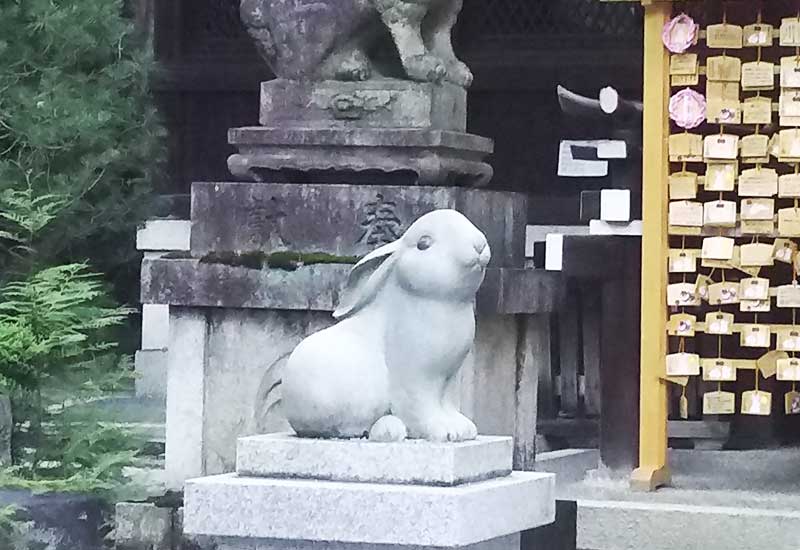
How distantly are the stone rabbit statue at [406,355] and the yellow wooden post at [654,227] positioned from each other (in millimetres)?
3338

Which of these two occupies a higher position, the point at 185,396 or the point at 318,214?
the point at 318,214

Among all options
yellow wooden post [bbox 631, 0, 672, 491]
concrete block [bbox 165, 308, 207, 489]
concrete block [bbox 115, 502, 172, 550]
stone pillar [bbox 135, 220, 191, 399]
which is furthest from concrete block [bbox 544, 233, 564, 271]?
stone pillar [bbox 135, 220, 191, 399]

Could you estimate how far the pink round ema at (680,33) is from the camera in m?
10.6

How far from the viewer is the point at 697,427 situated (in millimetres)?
12430

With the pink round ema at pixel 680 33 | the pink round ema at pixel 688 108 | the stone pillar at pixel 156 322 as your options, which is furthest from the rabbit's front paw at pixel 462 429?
the stone pillar at pixel 156 322

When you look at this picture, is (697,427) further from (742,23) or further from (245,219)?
(245,219)

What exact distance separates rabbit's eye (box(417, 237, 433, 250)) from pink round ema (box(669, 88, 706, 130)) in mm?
3621

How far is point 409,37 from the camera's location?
10367mm

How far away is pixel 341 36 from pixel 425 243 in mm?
3288

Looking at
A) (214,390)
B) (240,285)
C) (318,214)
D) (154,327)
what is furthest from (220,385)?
(154,327)

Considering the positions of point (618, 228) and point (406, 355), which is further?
point (618, 228)

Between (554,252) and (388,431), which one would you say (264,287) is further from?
(388,431)

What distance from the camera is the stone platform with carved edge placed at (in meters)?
6.98

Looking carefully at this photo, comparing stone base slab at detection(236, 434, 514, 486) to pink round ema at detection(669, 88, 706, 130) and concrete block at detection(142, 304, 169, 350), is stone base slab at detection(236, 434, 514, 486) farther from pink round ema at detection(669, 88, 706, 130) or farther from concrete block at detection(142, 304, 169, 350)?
concrete block at detection(142, 304, 169, 350)
